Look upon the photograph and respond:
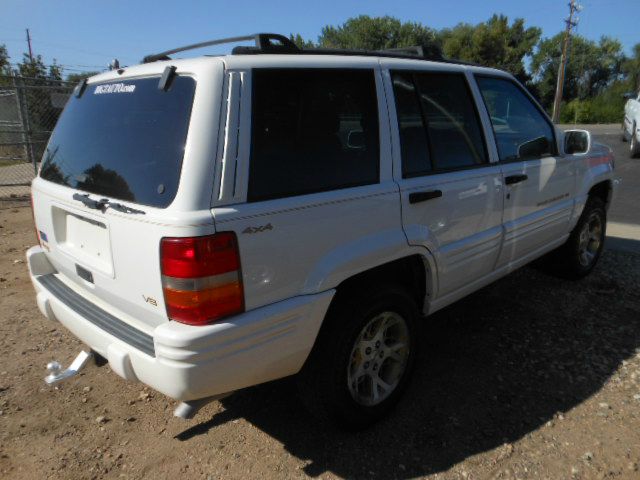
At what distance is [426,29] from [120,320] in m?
65.9

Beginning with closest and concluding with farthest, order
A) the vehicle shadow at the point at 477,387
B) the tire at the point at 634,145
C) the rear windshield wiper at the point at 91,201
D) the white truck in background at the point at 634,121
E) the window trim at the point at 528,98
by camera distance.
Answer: the rear windshield wiper at the point at 91,201 → the vehicle shadow at the point at 477,387 → the window trim at the point at 528,98 → the white truck in background at the point at 634,121 → the tire at the point at 634,145

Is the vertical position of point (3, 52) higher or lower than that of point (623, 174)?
higher

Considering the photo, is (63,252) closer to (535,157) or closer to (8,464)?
(8,464)

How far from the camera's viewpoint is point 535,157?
3.70 m

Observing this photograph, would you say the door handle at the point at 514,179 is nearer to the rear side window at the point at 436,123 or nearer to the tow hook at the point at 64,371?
the rear side window at the point at 436,123

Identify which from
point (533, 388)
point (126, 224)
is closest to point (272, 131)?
point (126, 224)

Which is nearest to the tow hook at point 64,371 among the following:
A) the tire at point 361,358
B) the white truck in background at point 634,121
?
the tire at point 361,358

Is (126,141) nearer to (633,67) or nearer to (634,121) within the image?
(634,121)

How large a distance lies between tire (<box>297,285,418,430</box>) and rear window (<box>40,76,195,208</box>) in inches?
41.7

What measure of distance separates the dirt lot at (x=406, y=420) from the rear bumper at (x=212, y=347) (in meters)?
0.65

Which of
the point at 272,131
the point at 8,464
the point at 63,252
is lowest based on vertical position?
the point at 8,464

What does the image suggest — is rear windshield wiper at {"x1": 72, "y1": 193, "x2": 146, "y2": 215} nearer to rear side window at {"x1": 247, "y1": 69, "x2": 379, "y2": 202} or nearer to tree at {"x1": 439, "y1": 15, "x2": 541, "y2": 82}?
rear side window at {"x1": 247, "y1": 69, "x2": 379, "y2": 202}

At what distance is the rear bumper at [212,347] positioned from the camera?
6.37 ft

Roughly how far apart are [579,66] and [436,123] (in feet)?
205
